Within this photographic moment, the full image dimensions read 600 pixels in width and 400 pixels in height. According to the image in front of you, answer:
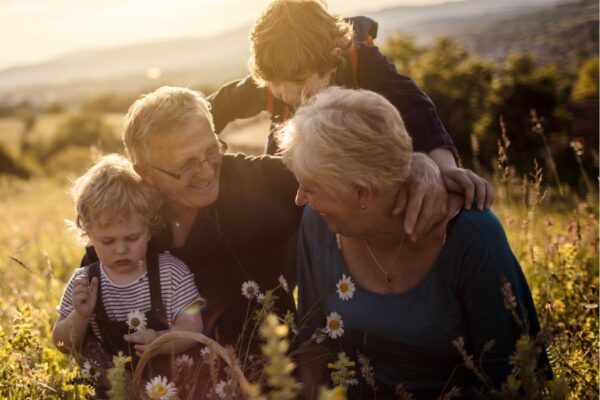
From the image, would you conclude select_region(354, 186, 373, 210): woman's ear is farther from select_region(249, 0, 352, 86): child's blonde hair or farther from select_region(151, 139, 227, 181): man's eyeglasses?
select_region(249, 0, 352, 86): child's blonde hair

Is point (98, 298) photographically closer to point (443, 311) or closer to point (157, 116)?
point (157, 116)

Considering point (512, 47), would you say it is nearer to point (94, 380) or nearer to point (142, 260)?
point (142, 260)

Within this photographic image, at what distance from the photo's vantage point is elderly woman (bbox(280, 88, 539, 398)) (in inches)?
91.5

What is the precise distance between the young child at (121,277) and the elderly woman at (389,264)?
0.66 metres

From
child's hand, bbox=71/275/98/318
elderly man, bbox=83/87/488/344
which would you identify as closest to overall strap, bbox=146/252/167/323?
elderly man, bbox=83/87/488/344

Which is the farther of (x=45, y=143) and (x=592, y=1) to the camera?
(x=45, y=143)

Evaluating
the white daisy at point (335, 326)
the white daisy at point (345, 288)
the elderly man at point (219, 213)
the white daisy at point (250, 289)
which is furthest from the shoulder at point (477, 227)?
the white daisy at point (250, 289)

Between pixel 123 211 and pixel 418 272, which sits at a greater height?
pixel 123 211

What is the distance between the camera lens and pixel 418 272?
263 cm

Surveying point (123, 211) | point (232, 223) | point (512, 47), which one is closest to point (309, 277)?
point (232, 223)

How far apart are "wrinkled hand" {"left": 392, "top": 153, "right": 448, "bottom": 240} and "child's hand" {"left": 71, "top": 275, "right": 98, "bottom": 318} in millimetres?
1558

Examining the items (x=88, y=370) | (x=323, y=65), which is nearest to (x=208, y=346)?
(x=88, y=370)

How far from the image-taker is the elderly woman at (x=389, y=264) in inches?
91.5

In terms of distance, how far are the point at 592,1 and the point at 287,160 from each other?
3105mm
